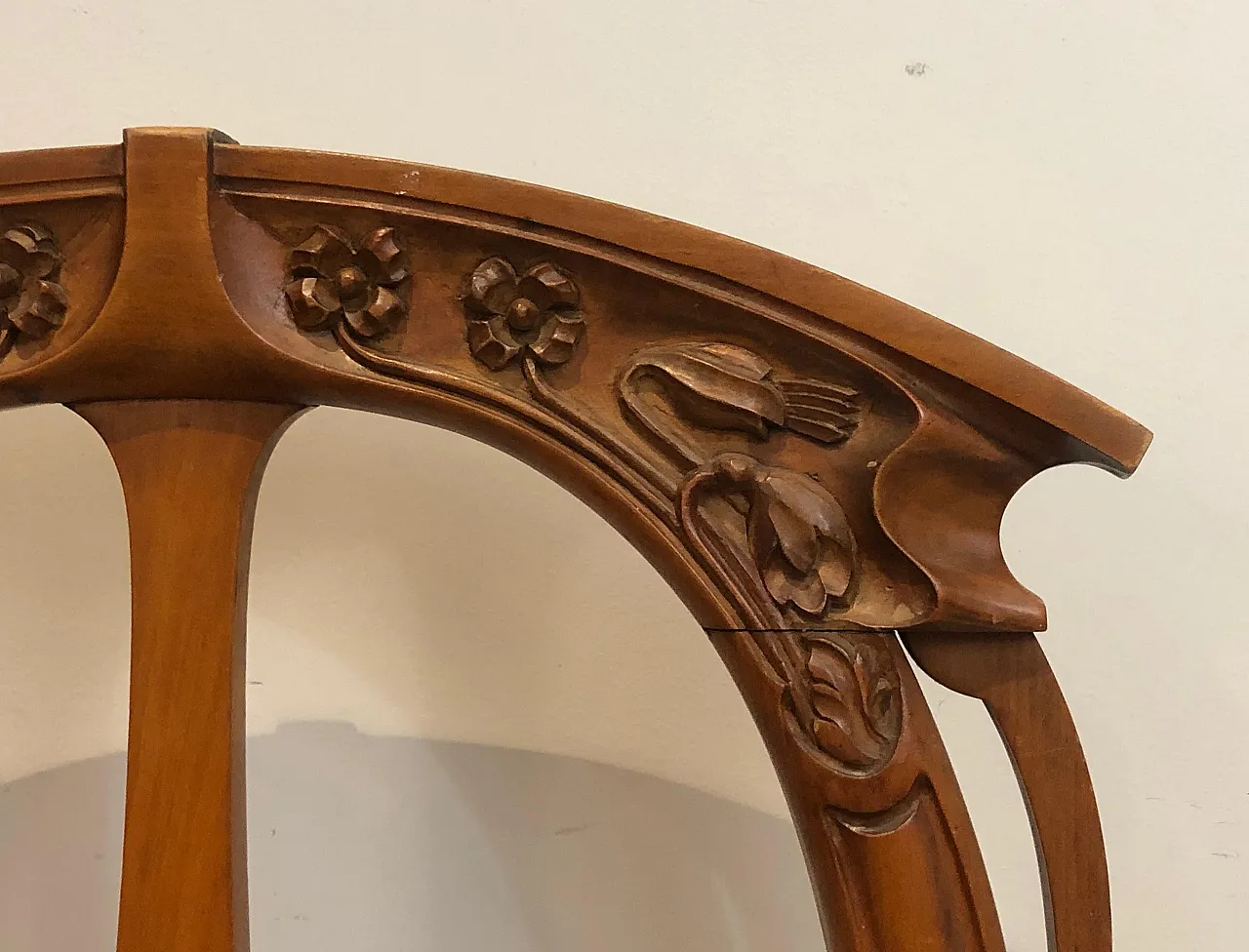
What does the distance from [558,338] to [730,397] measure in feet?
0.22

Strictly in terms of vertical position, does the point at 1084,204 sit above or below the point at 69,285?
above

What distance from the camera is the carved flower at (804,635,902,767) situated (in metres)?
0.36

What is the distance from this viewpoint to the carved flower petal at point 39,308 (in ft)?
1.16

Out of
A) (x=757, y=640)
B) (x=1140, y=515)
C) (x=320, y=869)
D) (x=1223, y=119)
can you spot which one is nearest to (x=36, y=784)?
(x=320, y=869)

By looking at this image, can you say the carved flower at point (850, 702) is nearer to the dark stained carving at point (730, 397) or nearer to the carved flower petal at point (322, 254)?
the dark stained carving at point (730, 397)

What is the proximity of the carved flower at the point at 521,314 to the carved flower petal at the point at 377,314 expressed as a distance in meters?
0.03

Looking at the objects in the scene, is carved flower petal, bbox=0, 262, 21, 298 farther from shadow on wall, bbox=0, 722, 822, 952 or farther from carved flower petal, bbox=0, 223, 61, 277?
shadow on wall, bbox=0, 722, 822, 952

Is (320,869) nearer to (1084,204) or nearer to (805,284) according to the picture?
(805,284)

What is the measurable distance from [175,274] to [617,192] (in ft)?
1.03

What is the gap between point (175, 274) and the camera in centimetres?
35

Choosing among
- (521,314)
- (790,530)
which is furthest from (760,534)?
(521,314)

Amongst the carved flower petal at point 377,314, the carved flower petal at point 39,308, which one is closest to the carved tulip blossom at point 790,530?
the carved flower petal at point 377,314

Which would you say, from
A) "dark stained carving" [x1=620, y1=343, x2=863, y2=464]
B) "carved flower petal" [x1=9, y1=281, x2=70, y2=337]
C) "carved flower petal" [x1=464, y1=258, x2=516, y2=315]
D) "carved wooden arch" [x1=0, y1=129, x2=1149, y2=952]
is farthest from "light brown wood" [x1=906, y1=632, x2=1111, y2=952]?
"carved flower petal" [x1=9, y1=281, x2=70, y2=337]

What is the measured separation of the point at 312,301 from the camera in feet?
1.18
